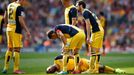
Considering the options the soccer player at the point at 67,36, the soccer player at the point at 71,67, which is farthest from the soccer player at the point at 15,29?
the soccer player at the point at 67,36

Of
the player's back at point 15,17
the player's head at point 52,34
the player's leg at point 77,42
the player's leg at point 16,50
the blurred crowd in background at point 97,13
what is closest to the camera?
the player's head at point 52,34

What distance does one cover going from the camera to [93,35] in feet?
55.5

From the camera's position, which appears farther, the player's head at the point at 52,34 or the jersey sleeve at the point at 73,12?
the jersey sleeve at the point at 73,12

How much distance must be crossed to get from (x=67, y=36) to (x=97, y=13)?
26.2 meters

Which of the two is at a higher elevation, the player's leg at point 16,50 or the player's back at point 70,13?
the player's back at point 70,13

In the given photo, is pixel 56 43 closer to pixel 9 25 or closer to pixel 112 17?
pixel 112 17

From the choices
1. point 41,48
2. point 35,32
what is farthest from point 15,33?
point 35,32

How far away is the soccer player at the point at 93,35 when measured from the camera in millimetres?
16583

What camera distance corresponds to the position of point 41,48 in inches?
1516

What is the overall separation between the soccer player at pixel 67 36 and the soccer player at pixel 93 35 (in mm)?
443

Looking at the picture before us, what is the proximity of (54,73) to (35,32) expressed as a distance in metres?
24.9

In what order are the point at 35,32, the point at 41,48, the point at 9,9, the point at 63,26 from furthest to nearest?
the point at 35,32 → the point at 41,48 → the point at 9,9 → the point at 63,26

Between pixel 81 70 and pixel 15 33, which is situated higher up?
pixel 15 33

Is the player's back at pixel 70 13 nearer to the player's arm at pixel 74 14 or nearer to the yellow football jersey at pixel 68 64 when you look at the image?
the player's arm at pixel 74 14
